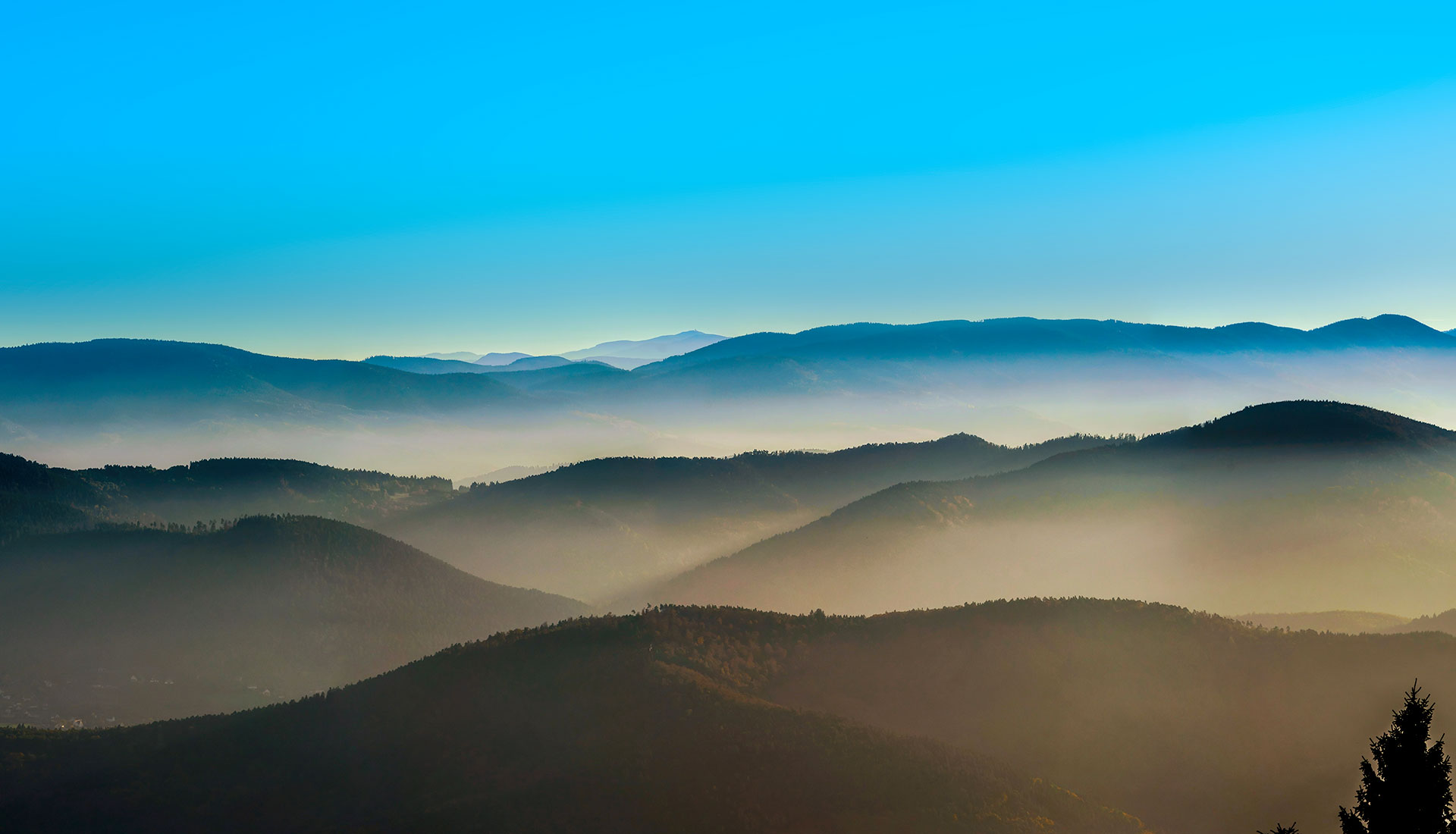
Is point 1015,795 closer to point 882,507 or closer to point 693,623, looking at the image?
point 693,623

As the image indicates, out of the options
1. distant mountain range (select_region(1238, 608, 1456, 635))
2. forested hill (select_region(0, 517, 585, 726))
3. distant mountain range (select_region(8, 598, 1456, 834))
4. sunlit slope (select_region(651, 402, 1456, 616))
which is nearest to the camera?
distant mountain range (select_region(8, 598, 1456, 834))

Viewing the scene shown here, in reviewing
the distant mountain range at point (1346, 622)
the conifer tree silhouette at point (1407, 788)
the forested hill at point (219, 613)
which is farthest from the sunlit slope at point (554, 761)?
the forested hill at point (219, 613)

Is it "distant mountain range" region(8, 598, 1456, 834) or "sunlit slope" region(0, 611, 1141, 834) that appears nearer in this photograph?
"sunlit slope" region(0, 611, 1141, 834)

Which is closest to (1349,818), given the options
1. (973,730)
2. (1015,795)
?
(1015,795)

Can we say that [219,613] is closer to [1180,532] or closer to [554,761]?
[554,761]

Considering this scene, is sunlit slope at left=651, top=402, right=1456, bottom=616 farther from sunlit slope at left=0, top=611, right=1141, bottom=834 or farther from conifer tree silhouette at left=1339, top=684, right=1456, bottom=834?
conifer tree silhouette at left=1339, top=684, right=1456, bottom=834

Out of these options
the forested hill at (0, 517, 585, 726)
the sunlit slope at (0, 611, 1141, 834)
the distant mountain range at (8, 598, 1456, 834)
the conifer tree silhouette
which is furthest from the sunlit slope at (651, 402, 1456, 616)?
the conifer tree silhouette
